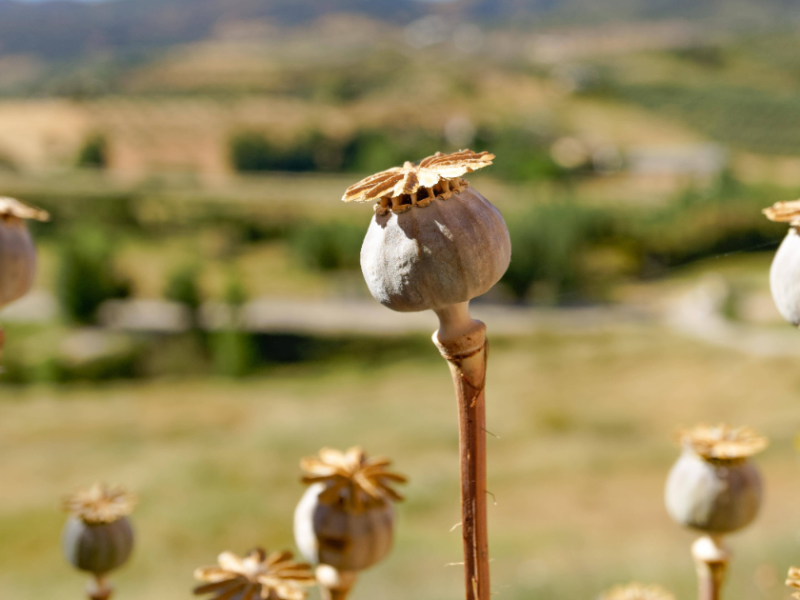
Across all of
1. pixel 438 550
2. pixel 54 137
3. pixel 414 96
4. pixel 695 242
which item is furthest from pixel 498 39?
pixel 438 550

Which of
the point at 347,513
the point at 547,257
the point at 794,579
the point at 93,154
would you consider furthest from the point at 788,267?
the point at 93,154

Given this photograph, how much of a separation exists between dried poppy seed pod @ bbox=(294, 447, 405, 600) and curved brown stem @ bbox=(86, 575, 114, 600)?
666 millimetres

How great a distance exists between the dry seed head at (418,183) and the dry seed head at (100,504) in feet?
4.76

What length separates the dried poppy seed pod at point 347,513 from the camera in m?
2.02

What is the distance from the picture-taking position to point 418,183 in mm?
1334

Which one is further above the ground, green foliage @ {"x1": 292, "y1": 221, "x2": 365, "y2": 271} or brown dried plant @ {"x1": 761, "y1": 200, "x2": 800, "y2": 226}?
green foliage @ {"x1": 292, "y1": 221, "x2": 365, "y2": 271}

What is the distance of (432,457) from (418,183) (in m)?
24.8

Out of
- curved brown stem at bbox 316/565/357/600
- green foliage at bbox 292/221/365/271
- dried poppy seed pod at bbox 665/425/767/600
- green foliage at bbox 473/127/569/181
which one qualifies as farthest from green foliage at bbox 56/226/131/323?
dried poppy seed pod at bbox 665/425/767/600

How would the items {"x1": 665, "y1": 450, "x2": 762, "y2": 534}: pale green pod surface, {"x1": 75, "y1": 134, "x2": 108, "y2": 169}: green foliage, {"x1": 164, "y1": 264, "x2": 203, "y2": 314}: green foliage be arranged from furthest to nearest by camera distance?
{"x1": 75, "y1": 134, "x2": 108, "y2": 169}: green foliage
{"x1": 164, "y1": 264, "x2": 203, "y2": 314}: green foliage
{"x1": 665, "y1": 450, "x2": 762, "y2": 534}: pale green pod surface

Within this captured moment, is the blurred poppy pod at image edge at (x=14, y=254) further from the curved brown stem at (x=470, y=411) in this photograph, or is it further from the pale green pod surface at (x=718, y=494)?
the pale green pod surface at (x=718, y=494)

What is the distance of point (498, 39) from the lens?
193250 millimetres

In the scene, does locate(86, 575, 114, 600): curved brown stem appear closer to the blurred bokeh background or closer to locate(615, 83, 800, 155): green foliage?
the blurred bokeh background

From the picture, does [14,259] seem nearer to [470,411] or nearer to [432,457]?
[470,411]

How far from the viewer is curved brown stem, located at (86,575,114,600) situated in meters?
2.33
